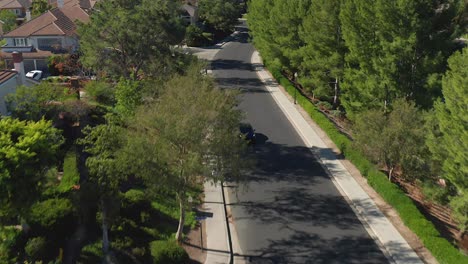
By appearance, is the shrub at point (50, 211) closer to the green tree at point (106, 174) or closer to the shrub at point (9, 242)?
the shrub at point (9, 242)

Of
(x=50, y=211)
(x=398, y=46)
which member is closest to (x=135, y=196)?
(x=50, y=211)

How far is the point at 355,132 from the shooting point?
30.2 meters

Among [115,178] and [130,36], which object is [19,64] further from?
[115,178]

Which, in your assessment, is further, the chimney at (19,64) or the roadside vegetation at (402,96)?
the chimney at (19,64)

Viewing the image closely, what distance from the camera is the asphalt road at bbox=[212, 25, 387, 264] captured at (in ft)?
72.7

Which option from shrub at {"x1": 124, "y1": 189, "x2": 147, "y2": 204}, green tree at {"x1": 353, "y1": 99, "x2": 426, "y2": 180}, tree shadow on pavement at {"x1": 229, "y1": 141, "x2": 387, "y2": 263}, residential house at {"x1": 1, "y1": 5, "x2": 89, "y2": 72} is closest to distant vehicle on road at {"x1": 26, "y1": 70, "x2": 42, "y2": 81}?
residential house at {"x1": 1, "y1": 5, "x2": 89, "y2": 72}

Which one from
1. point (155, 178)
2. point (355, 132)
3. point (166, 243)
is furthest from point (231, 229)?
point (355, 132)

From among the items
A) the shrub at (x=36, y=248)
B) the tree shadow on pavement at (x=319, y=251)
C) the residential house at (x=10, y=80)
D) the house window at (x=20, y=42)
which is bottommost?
the tree shadow on pavement at (x=319, y=251)

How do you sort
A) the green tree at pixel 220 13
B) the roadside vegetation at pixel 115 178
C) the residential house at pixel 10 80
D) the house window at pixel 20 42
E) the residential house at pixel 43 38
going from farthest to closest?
the green tree at pixel 220 13 → the house window at pixel 20 42 → the residential house at pixel 43 38 → the residential house at pixel 10 80 → the roadside vegetation at pixel 115 178

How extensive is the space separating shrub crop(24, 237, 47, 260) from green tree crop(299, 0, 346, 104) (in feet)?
96.3

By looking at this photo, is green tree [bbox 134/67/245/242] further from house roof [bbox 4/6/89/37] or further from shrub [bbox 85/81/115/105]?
house roof [bbox 4/6/89/37]

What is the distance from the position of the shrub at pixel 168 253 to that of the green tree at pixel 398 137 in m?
13.2

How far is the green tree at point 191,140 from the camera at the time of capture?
19047mm

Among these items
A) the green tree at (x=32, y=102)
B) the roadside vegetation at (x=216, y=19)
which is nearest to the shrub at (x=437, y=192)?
the green tree at (x=32, y=102)
